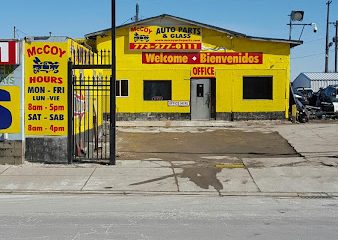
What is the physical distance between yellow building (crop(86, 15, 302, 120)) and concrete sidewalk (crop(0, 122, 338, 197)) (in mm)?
11300

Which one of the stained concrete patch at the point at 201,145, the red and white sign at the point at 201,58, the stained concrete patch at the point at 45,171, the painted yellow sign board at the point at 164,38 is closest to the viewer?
the stained concrete patch at the point at 45,171

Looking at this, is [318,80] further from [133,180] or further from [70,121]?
[133,180]

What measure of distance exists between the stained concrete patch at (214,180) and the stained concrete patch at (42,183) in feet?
7.39

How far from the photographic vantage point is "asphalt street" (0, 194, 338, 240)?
6.63 meters

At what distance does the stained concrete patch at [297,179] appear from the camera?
1051 centimetres

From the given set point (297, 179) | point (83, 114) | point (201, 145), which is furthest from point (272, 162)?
point (83, 114)

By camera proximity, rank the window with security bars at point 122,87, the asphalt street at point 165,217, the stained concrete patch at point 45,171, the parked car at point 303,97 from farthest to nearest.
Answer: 1. the parked car at point 303,97
2. the window with security bars at point 122,87
3. the stained concrete patch at point 45,171
4. the asphalt street at point 165,217

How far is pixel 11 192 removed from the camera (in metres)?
10.0

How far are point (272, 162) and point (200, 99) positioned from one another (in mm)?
12394

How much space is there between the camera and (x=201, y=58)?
25.1 metres

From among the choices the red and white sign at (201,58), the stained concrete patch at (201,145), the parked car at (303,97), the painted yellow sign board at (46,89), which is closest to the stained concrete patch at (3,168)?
the painted yellow sign board at (46,89)

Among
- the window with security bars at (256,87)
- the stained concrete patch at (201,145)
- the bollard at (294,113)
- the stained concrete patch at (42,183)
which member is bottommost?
the stained concrete patch at (42,183)

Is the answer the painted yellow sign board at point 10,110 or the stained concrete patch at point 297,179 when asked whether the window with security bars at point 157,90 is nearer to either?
the painted yellow sign board at point 10,110

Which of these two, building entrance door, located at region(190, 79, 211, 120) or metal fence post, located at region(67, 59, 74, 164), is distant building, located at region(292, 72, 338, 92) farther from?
metal fence post, located at region(67, 59, 74, 164)
